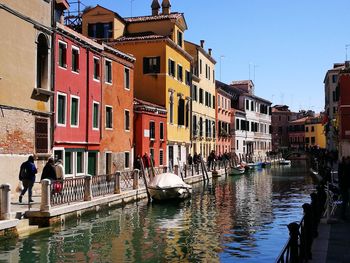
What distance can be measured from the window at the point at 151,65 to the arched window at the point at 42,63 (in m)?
14.8

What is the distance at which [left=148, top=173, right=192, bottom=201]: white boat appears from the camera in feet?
73.5

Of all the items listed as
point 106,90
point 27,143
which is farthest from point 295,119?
point 27,143

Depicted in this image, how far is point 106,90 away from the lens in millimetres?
26984

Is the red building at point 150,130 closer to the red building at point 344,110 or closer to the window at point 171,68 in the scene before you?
the window at point 171,68

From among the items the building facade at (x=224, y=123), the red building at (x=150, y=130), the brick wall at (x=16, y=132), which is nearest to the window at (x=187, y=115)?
the red building at (x=150, y=130)

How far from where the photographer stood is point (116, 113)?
91.9 feet

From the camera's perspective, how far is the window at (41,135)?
2002 cm

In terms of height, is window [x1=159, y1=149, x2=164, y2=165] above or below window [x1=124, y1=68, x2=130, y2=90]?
below

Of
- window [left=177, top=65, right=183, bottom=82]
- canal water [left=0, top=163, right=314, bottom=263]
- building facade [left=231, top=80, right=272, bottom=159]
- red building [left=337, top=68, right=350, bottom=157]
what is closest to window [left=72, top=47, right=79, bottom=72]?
canal water [left=0, top=163, right=314, bottom=263]

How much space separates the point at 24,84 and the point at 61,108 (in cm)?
312

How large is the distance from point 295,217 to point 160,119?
58.1ft

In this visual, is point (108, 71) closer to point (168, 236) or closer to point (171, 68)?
point (171, 68)

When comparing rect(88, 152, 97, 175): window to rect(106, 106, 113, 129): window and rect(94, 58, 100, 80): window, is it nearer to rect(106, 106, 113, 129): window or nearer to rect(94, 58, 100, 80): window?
rect(106, 106, 113, 129): window

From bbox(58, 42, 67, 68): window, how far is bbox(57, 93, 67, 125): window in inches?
54.8
